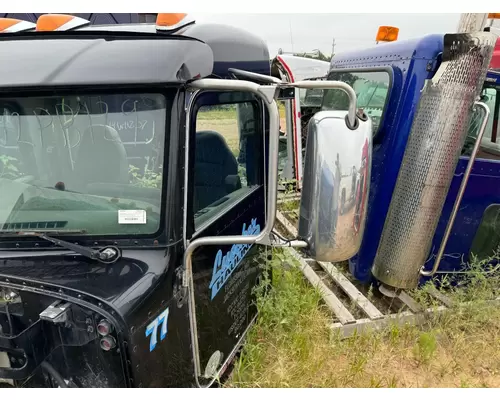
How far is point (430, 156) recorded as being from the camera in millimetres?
2850

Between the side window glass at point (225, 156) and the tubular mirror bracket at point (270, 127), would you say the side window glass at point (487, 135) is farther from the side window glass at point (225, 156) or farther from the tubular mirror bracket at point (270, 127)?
the tubular mirror bracket at point (270, 127)

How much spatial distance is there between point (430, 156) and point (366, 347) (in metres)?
1.39

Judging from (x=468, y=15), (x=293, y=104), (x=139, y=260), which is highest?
(x=468, y=15)

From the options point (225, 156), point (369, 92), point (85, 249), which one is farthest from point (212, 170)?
point (369, 92)

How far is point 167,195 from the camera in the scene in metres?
1.55

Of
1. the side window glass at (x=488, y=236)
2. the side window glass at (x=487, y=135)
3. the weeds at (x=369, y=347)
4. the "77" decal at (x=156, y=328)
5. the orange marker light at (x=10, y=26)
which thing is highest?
the orange marker light at (x=10, y=26)

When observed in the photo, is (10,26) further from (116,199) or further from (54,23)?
(116,199)

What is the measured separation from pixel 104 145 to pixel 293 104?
15.8 ft

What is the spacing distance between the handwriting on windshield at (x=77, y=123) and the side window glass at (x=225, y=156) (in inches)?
9.8

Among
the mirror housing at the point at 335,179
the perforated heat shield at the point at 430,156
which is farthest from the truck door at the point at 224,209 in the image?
the perforated heat shield at the point at 430,156

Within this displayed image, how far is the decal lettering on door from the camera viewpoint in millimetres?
1965

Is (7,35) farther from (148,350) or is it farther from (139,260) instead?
(148,350)

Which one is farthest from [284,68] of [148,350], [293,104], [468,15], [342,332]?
[148,350]

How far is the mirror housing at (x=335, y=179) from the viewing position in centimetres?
138
